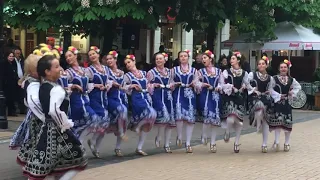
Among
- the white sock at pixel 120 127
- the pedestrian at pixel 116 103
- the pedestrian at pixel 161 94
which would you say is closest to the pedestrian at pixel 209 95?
the pedestrian at pixel 161 94

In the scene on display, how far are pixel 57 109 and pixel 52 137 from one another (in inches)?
13.9

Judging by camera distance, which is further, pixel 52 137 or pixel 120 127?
pixel 120 127

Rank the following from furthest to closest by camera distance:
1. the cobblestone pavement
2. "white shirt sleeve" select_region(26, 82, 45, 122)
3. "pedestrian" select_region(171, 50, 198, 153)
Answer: "pedestrian" select_region(171, 50, 198, 153)
the cobblestone pavement
"white shirt sleeve" select_region(26, 82, 45, 122)

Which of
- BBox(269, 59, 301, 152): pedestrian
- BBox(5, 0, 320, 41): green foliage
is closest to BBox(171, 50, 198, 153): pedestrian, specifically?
BBox(269, 59, 301, 152): pedestrian

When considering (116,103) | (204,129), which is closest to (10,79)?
(116,103)

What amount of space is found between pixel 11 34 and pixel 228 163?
41.2ft

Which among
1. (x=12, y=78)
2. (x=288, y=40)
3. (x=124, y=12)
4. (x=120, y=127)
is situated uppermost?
(x=124, y=12)

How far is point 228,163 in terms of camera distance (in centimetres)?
1002

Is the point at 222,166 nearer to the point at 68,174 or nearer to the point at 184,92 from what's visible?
the point at 184,92

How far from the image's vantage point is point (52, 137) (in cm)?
613

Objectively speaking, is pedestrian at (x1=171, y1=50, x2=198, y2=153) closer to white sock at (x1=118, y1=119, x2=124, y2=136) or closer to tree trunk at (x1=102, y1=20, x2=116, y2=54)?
white sock at (x1=118, y1=119, x2=124, y2=136)

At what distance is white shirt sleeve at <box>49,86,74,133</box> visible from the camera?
5969 millimetres

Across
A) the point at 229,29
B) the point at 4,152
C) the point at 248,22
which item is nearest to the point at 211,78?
the point at 4,152

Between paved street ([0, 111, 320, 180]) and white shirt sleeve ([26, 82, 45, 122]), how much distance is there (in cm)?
241
